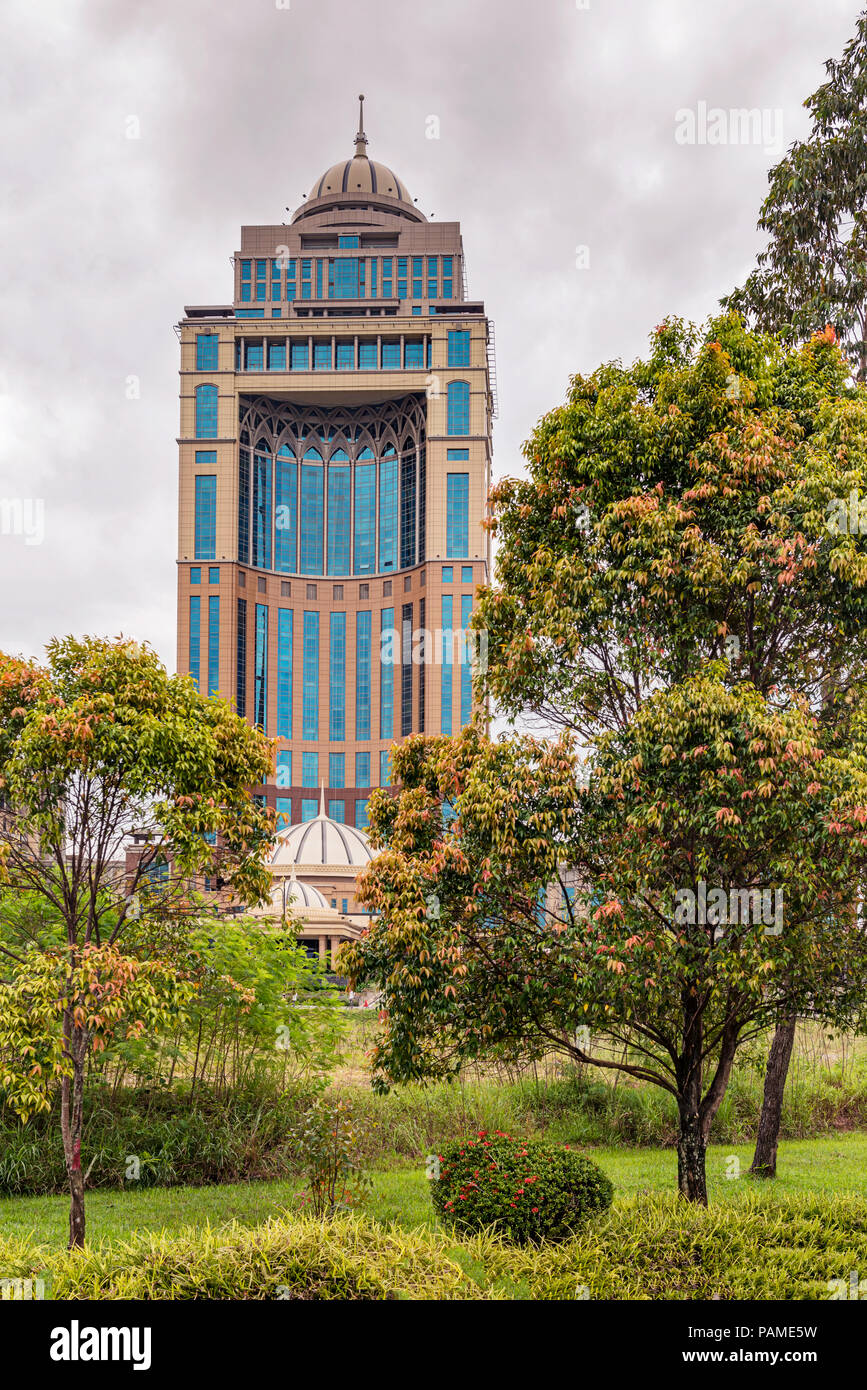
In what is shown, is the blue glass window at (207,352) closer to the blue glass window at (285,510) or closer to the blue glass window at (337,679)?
the blue glass window at (285,510)

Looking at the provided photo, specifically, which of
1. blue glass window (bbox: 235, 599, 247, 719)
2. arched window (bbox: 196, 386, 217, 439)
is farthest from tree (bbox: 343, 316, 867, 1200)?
arched window (bbox: 196, 386, 217, 439)

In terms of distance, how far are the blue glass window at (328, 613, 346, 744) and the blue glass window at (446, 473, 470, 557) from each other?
13.4 m

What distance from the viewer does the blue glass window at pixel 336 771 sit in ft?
334

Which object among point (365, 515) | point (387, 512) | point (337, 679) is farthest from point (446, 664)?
point (365, 515)

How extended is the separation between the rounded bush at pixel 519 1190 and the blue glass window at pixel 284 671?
91.0 meters

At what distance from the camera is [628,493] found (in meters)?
11.3

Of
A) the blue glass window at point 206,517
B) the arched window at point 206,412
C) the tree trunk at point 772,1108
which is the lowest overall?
the tree trunk at point 772,1108

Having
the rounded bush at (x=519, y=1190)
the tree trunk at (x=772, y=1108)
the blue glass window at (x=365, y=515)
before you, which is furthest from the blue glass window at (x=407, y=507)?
the rounded bush at (x=519, y=1190)

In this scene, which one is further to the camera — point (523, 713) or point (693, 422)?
point (523, 713)

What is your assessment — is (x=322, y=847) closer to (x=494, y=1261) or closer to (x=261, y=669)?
(x=261, y=669)

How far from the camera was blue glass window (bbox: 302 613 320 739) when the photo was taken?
337 ft
